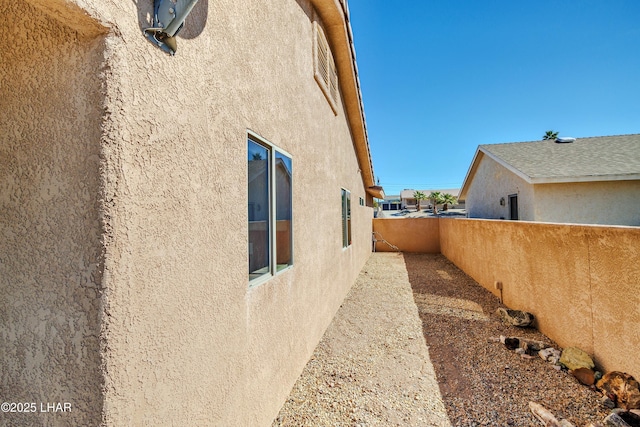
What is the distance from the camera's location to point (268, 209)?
300 cm

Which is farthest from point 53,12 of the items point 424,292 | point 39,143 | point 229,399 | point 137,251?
point 424,292

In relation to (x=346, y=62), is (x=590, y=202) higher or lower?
lower

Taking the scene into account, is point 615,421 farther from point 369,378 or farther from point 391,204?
point 391,204

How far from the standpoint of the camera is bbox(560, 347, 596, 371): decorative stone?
3660 mm

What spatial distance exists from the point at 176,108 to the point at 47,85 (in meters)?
0.55

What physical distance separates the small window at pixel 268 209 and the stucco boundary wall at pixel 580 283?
4.04m

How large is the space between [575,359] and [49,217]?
18.7ft

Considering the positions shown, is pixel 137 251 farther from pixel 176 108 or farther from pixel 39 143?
pixel 176 108

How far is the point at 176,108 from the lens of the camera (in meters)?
1.63

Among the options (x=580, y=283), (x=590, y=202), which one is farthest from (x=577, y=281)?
(x=590, y=202)

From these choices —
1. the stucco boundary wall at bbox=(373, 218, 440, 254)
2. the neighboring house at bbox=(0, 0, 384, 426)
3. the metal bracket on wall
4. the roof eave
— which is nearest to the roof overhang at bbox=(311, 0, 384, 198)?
the roof eave

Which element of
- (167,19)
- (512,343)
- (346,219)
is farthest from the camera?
(346,219)

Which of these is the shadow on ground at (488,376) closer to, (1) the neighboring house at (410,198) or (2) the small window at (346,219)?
(2) the small window at (346,219)

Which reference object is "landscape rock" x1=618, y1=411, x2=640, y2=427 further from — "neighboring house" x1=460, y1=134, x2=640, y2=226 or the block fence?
"neighboring house" x1=460, y1=134, x2=640, y2=226
